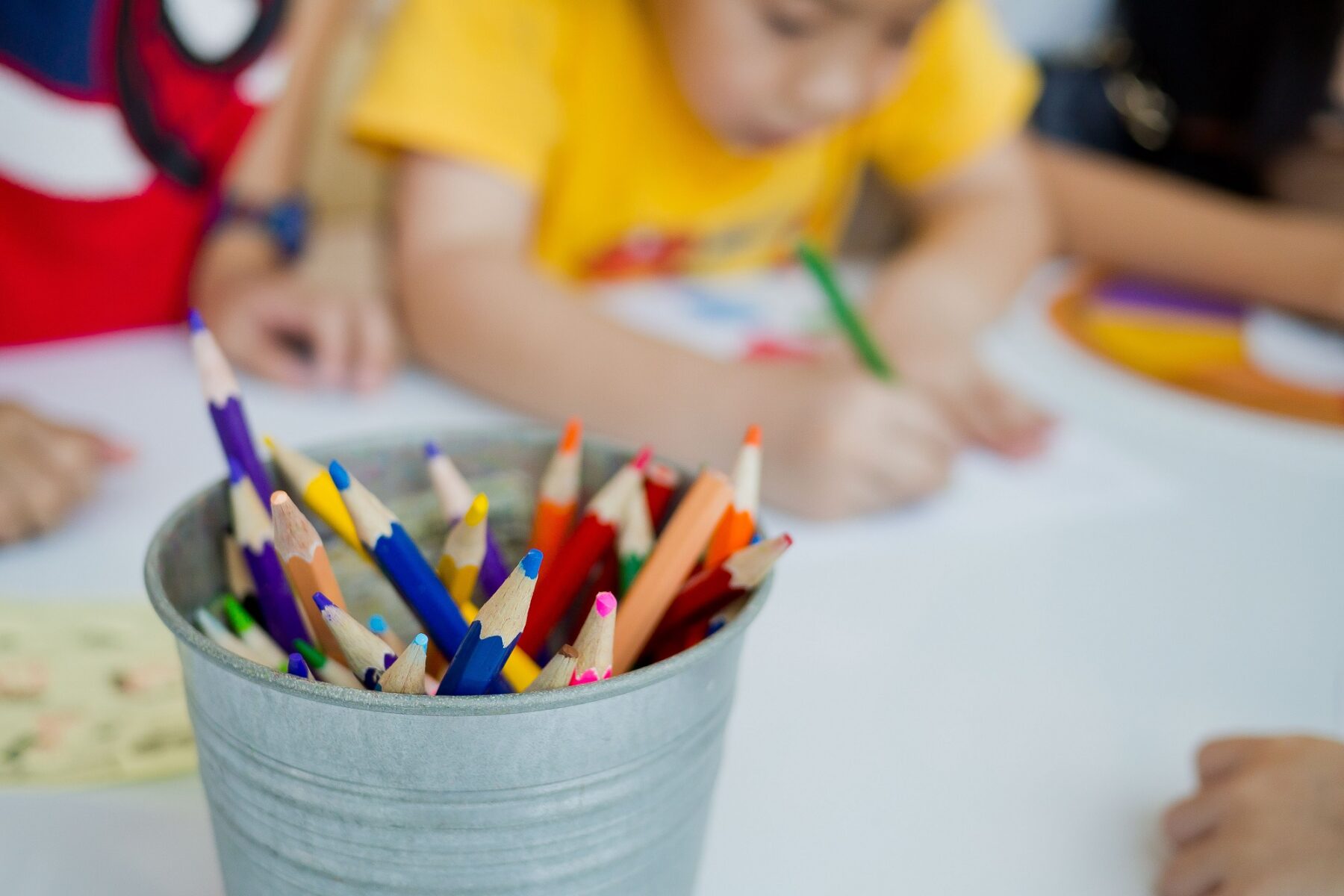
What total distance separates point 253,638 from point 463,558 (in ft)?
0.14

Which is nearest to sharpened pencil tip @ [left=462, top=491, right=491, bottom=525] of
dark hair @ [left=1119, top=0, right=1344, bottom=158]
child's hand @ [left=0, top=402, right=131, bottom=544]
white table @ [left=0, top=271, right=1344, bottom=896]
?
white table @ [left=0, top=271, right=1344, bottom=896]

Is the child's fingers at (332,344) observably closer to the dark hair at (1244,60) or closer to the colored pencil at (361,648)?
the colored pencil at (361,648)

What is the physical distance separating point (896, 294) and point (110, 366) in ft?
1.34

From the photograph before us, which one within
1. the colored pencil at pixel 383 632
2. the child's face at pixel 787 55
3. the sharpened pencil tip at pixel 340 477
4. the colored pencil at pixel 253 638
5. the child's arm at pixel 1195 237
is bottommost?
the child's arm at pixel 1195 237

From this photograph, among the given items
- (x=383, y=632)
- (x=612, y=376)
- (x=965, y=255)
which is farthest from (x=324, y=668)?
(x=965, y=255)

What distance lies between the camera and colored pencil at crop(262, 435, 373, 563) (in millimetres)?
203

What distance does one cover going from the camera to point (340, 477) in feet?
0.60

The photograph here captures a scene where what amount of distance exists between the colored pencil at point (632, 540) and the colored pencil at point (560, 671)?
0.19 feet

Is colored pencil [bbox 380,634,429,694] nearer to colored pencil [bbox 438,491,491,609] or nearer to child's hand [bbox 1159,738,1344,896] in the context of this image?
colored pencil [bbox 438,491,491,609]

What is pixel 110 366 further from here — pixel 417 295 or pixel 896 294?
pixel 896 294

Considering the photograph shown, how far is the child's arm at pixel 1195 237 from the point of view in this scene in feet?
2.38

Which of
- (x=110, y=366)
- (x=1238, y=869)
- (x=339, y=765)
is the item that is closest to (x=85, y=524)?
(x=110, y=366)

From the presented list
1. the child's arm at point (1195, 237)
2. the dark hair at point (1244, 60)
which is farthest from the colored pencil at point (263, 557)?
the dark hair at point (1244, 60)

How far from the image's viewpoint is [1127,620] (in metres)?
0.37
